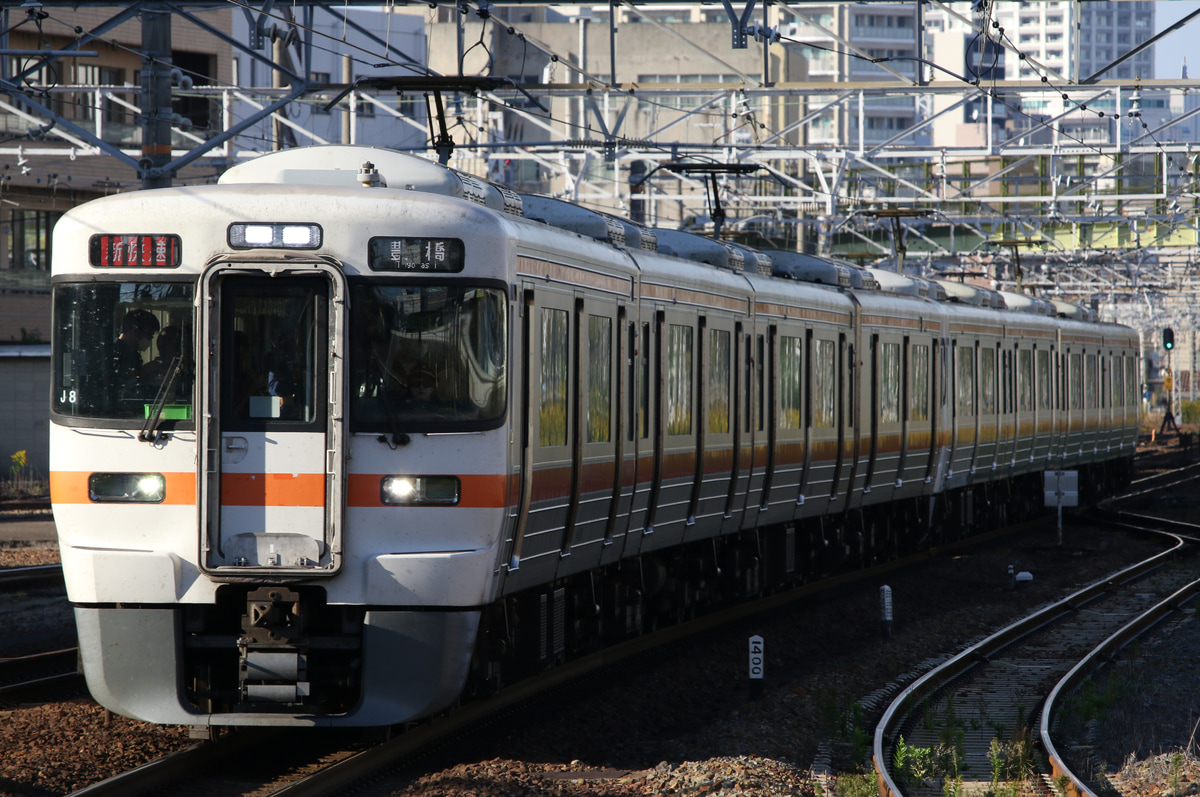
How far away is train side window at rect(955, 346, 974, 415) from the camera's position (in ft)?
66.2

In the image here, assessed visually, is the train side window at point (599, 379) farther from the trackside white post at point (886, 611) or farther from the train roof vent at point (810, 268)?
the train roof vent at point (810, 268)

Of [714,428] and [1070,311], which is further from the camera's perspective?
[1070,311]

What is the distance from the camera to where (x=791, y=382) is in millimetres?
14570

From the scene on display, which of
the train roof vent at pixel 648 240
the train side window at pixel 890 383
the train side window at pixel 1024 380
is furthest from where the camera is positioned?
the train side window at pixel 1024 380

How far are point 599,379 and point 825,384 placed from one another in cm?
576

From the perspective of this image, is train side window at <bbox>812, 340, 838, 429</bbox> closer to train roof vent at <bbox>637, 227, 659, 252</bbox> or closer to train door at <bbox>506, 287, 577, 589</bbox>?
train roof vent at <bbox>637, 227, 659, 252</bbox>

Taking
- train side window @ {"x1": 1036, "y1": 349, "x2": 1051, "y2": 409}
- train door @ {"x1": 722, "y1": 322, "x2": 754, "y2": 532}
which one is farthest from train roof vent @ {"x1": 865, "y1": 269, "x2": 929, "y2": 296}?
train side window @ {"x1": 1036, "y1": 349, "x2": 1051, "y2": 409}

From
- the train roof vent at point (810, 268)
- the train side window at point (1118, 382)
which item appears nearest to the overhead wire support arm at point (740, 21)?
the train roof vent at point (810, 268)

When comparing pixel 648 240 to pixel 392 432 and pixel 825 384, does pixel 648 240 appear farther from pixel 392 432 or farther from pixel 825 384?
pixel 392 432

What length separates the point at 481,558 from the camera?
796cm

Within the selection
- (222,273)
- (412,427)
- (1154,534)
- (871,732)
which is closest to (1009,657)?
(871,732)

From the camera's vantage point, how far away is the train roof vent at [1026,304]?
2395 centimetres

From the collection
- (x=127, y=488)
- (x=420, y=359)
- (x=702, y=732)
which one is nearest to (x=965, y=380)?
(x=702, y=732)

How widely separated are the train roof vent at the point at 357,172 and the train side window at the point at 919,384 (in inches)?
386
